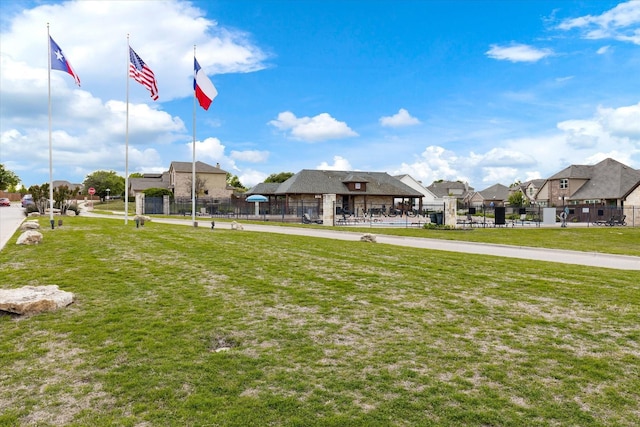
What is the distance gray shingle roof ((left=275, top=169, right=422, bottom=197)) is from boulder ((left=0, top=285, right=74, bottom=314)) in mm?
47704

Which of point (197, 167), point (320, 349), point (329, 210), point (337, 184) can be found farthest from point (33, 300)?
point (197, 167)

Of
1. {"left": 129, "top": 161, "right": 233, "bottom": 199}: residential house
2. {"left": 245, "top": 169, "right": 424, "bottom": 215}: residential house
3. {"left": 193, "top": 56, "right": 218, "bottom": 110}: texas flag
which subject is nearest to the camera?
{"left": 193, "top": 56, "right": 218, "bottom": 110}: texas flag

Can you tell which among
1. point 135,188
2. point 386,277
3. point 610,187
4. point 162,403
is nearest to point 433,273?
point 386,277

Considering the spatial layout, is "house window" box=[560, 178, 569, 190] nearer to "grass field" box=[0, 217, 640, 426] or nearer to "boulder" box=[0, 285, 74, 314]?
"grass field" box=[0, 217, 640, 426]

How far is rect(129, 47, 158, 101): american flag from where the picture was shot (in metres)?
21.3

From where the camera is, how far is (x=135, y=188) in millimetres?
85438

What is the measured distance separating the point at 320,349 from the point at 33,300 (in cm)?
503

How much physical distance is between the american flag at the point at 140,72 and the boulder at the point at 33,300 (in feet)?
53.6

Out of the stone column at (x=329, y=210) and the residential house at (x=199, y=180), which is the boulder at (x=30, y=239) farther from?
the residential house at (x=199, y=180)

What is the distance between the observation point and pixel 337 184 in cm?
5888

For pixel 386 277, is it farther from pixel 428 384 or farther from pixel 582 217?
pixel 582 217

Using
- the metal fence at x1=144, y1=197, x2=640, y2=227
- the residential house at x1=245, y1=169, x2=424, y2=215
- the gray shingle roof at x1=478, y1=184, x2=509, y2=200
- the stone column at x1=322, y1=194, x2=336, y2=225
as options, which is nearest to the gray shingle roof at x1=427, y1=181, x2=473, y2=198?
the gray shingle roof at x1=478, y1=184, x2=509, y2=200

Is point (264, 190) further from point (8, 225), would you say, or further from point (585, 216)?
point (585, 216)

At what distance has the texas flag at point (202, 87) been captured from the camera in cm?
2220
